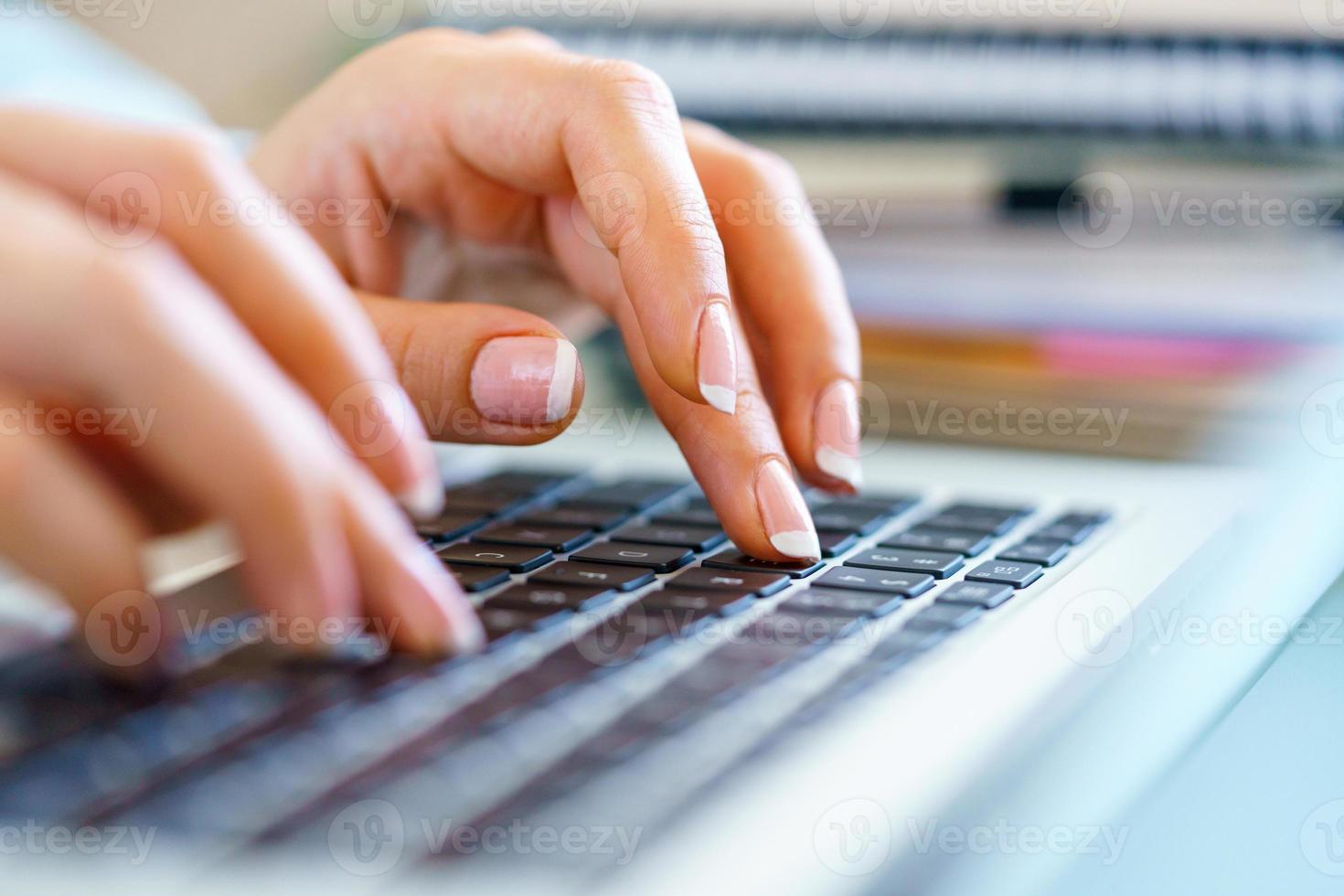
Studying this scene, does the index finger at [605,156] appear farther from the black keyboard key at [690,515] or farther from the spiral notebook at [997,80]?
the spiral notebook at [997,80]

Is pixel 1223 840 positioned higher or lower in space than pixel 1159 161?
lower

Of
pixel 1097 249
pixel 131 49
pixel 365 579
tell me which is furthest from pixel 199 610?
pixel 131 49

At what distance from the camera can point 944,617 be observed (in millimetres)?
400

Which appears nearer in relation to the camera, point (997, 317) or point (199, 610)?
point (199, 610)

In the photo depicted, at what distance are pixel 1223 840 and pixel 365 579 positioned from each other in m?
0.28

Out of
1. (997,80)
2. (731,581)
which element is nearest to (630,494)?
(731,581)

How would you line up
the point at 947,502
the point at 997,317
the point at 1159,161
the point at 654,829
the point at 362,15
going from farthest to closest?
the point at 362,15 < the point at 1159,161 < the point at 997,317 < the point at 947,502 < the point at 654,829

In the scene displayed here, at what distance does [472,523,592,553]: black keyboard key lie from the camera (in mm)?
506

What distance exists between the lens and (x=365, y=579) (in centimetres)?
36

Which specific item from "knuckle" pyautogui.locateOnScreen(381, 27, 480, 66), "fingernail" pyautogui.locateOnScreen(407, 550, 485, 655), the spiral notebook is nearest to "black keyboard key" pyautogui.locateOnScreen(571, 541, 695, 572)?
"fingernail" pyautogui.locateOnScreen(407, 550, 485, 655)

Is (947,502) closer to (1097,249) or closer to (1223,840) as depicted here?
(1223,840)

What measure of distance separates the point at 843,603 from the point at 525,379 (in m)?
0.19

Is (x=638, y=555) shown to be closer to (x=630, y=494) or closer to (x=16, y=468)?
(x=630, y=494)

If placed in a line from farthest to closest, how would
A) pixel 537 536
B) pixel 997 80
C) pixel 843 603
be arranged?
pixel 997 80, pixel 537 536, pixel 843 603
